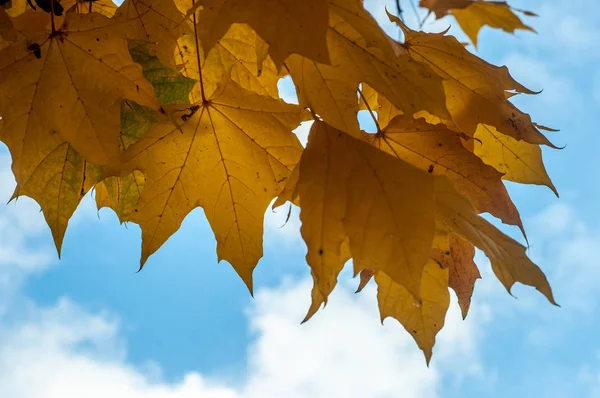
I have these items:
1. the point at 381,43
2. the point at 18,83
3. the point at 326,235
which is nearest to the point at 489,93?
the point at 381,43

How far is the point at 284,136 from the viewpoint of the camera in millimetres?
847

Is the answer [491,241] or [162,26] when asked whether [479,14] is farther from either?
[162,26]

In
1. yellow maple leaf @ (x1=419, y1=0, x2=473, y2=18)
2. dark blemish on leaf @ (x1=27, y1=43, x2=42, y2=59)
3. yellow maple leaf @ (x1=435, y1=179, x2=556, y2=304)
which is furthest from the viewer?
dark blemish on leaf @ (x1=27, y1=43, x2=42, y2=59)

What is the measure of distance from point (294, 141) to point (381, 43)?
21 centimetres

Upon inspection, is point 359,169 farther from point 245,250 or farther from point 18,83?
point 18,83

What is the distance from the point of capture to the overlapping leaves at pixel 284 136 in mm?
643

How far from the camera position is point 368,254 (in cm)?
62

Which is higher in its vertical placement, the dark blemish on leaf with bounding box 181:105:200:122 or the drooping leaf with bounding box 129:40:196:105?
the drooping leaf with bounding box 129:40:196:105

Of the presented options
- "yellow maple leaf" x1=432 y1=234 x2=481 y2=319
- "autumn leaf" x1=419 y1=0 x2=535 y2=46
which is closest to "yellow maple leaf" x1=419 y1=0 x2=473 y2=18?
"autumn leaf" x1=419 y1=0 x2=535 y2=46

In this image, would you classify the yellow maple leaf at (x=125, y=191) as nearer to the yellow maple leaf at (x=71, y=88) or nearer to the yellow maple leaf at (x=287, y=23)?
the yellow maple leaf at (x=71, y=88)

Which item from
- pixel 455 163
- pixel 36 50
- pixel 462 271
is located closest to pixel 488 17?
pixel 455 163

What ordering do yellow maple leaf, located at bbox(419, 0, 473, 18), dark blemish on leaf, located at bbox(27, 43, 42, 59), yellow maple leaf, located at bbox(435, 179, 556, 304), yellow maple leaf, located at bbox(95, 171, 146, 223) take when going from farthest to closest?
yellow maple leaf, located at bbox(95, 171, 146, 223)
dark blemish on leaf, located at bbox(27, 43, 42, 59)
yellow maple leaf, located at bbox(435, 179, 556, 304)
yellow maple leaf, located at bbox(419, 0, 473, 18)

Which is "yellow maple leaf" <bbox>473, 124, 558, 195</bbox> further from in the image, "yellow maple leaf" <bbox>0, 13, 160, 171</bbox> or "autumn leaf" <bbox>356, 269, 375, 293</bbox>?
"yellow maple leaf" <bbox>0, 13, 160, 171</bbox>

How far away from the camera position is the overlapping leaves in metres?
0.64
